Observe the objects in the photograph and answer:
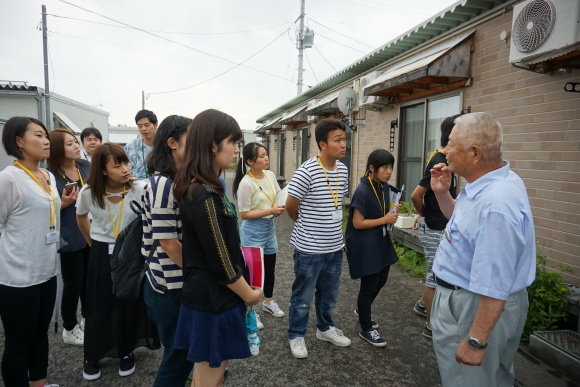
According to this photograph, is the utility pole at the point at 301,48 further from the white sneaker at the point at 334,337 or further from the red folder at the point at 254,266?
the red folder at the point at 254,266

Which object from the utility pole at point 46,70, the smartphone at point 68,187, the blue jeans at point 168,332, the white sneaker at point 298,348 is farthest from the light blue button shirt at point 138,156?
the utility pole at point 46,70

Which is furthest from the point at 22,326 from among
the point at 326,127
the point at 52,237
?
the point at 326,127

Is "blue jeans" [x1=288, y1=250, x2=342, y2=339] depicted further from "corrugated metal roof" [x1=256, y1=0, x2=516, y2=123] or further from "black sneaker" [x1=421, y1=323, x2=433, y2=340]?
"corrugated metal roof" [x1=256, y1=0, x2=516, y2=123]

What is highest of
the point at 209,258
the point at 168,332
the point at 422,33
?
the point at 422,33

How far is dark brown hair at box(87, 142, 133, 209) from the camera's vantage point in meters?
2.49

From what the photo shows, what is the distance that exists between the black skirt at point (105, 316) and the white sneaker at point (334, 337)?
1536mm

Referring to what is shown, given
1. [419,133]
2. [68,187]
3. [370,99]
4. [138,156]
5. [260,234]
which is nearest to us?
[68,187]

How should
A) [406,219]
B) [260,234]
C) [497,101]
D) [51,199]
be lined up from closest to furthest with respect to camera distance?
1. [51,199]
2. [260,234]
3. [497,101]
4. [406,219]

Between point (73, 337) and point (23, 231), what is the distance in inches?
56.7

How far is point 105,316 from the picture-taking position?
2.64 m

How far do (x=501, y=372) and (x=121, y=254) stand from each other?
2.16 meters

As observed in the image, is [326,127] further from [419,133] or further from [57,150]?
[419,133]

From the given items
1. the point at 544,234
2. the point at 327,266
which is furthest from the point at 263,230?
the point at 544,234

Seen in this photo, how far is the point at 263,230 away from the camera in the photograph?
362cm
